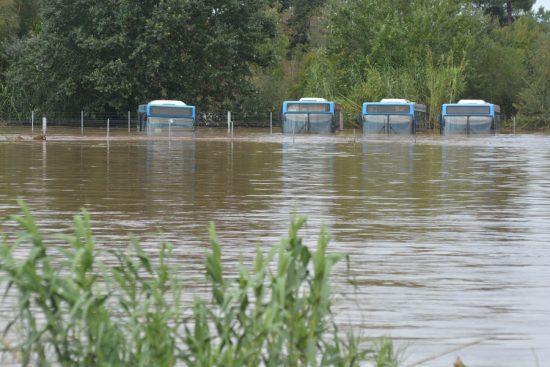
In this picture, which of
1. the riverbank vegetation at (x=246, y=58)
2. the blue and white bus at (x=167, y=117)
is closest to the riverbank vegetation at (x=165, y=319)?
the blue and white bus at (x=167, y=117)

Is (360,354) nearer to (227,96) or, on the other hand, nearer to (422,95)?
(227,96)

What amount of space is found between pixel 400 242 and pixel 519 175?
14.3 meters

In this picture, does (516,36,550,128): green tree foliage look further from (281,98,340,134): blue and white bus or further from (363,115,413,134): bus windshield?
(281,98,340,134): blue and white bus

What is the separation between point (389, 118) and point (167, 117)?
1152 centimetres

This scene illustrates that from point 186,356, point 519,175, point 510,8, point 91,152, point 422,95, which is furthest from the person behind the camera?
point 510,8

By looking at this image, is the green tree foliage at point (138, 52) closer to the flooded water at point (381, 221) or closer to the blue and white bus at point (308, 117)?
the blue and white bus at point (308, 117)

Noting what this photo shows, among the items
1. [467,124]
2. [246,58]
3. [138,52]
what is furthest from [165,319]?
[246,58]

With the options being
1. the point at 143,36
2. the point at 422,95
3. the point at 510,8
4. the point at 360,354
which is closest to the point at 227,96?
the point at 143,36

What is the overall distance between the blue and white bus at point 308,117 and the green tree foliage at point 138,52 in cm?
570

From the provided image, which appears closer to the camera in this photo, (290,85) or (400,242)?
(400,242)

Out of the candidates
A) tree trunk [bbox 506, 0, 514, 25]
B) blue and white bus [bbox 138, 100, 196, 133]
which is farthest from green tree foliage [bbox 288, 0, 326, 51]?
blue and white bus [bbox 138, 100, 196, 133]

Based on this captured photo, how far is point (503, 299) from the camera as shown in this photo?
31.0 feet

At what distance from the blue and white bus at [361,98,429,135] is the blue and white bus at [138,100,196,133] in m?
9.12

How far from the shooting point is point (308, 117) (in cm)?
6794
